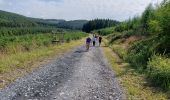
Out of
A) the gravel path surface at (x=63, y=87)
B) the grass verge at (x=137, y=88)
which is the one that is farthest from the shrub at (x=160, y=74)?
the gravel path surface at (x=63, y=87)

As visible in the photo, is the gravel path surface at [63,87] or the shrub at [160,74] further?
the shrub at [160,74]

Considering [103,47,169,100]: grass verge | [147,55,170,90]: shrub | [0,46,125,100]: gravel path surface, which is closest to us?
[0,46,125,100]: gravel path surface

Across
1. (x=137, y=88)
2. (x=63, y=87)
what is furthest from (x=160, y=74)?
(x=63, y=87)

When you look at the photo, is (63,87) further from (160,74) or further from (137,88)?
(160,74)

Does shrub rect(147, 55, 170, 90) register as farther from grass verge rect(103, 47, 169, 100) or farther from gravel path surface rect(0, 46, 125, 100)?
gravel path surface rect(0, 46, 125, 100)

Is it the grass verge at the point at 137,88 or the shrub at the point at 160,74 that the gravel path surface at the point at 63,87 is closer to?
the grass verge at the point at 137,88

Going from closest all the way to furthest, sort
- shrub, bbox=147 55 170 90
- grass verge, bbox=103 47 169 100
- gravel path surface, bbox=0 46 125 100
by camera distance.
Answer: gravel path surface, bbox=0 46 125 100
grass verge, bbox=103 47 169 100
shrub, bbox=147 55 170 90

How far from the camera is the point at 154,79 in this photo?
1589 cm

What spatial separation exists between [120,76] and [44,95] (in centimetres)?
702

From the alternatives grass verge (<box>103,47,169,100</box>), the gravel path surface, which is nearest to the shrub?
grass verge (<box>103,47,169,100</box>)

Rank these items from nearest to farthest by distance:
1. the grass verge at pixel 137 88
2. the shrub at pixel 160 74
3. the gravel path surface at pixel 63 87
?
the gravel path surface at pixel 63 87 < the grass verge at pixel 137 88 < the shrub at pixel 160 74

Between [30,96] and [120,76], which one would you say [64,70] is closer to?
[120,76]

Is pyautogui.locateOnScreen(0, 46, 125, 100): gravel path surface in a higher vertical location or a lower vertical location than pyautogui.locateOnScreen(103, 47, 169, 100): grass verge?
higher

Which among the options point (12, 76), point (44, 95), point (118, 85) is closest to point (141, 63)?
point (118, 85)
